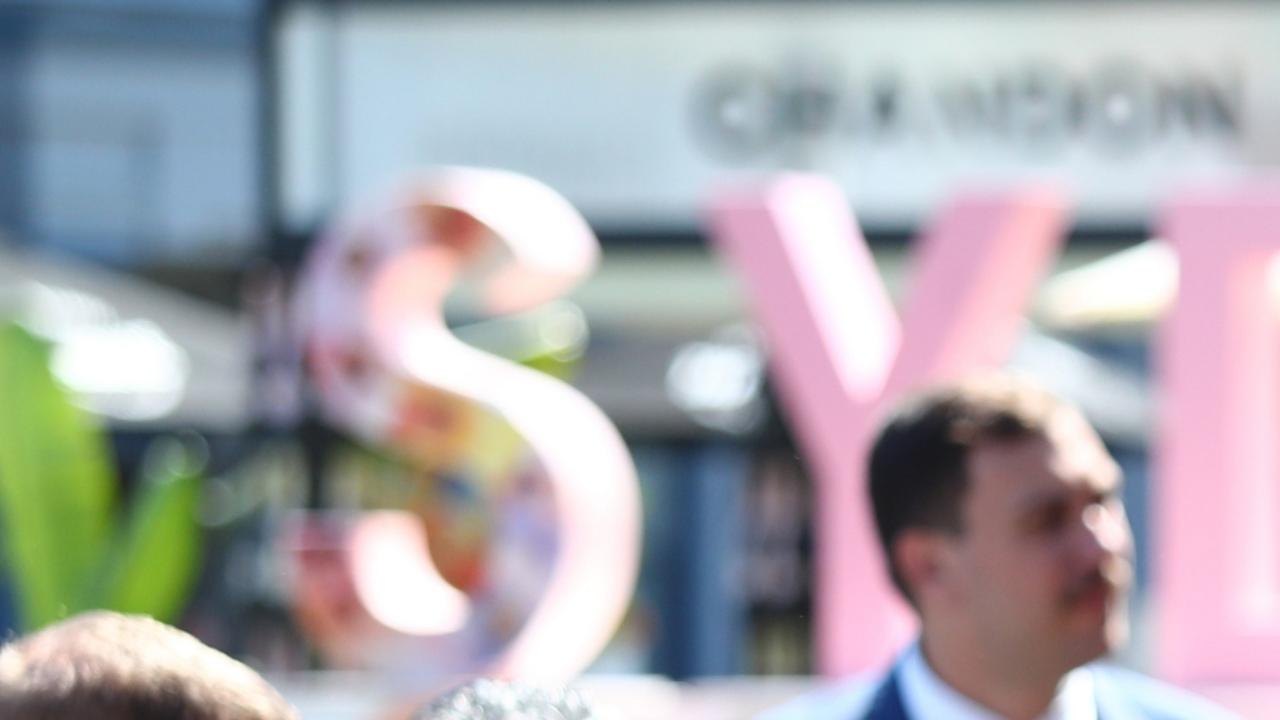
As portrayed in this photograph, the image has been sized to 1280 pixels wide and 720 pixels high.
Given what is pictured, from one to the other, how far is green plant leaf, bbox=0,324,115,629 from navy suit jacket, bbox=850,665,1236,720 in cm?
481

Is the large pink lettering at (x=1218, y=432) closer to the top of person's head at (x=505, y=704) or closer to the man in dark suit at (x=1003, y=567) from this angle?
the man in dark suit at (x=1003, y=567)

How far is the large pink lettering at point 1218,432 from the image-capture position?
4996 mm

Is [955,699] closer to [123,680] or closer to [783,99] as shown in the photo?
[123,680]

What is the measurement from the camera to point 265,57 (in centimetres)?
779

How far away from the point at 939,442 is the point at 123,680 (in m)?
1.63

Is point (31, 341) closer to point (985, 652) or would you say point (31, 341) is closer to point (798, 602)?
point (798, 602)

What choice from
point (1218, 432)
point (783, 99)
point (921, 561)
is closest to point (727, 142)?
point (783, 99)

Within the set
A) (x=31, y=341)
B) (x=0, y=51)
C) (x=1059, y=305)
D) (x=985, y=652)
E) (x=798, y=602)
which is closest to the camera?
(x=985, y=652)

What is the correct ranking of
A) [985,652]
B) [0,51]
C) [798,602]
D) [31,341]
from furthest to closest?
[0,51] < [798,602] < [31,341] < [985,652]

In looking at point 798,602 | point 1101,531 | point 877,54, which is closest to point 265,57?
point 877,54

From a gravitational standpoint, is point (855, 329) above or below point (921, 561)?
below

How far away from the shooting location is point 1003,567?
108 inches

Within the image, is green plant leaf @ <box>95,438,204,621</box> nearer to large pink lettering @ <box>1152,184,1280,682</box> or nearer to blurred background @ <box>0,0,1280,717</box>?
blurred background @ <box>0,0,1280,717</box>

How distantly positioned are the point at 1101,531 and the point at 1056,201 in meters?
2.72
